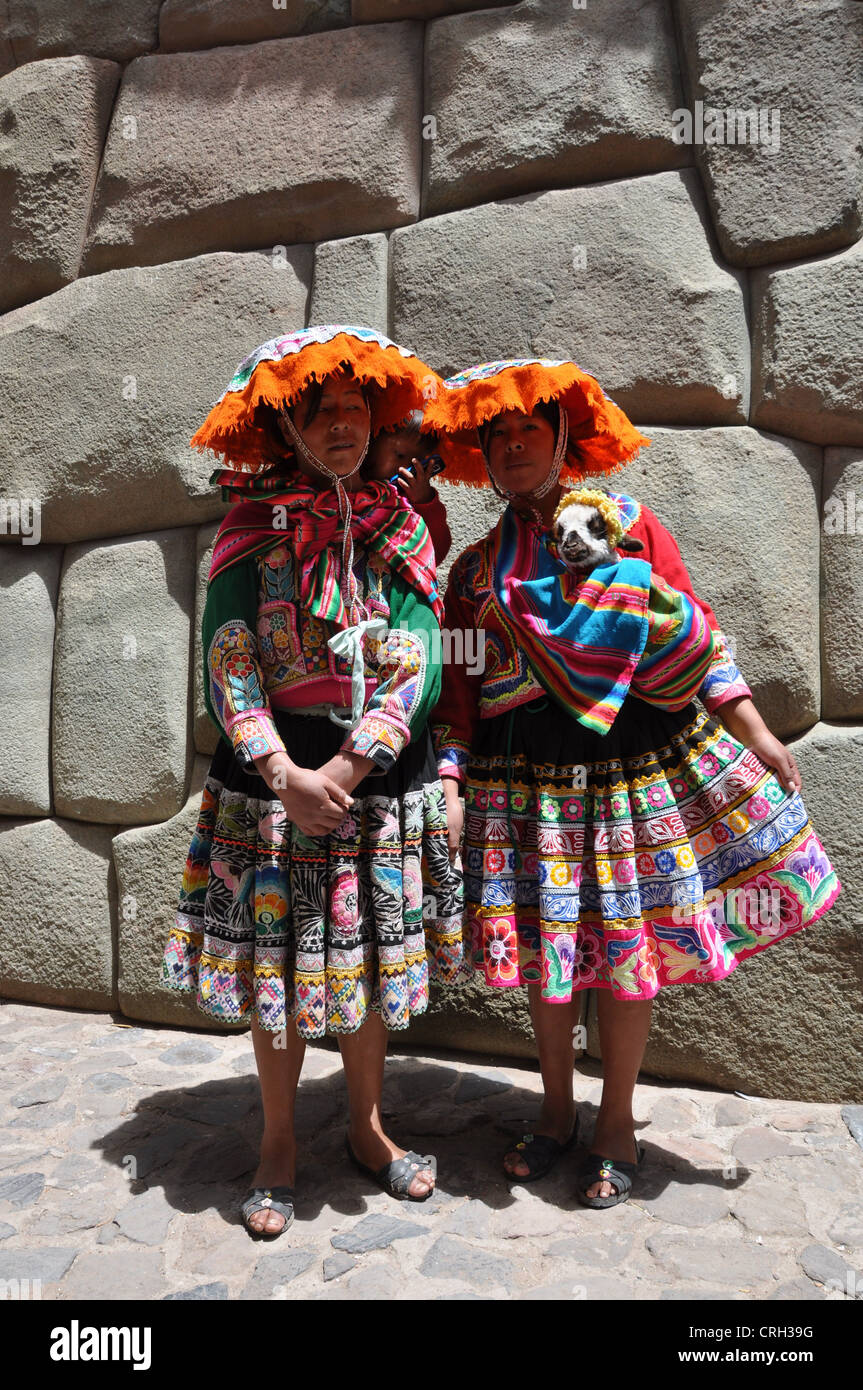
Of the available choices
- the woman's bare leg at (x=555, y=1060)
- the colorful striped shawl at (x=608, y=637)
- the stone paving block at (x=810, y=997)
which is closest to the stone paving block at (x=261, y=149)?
the colorful striped shawl at (x=608, y=637)

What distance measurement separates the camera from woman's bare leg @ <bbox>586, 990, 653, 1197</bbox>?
2053mm

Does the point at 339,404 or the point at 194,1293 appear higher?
the point at 339,404

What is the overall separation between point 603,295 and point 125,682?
5.62ft

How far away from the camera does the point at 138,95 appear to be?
318 cm

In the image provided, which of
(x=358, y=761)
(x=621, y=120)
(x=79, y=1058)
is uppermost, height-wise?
(x=621, y=120)

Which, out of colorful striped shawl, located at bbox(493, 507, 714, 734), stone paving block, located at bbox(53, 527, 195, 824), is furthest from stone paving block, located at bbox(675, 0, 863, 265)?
stone paving block, located at bbox(53, 527, 195, 824)

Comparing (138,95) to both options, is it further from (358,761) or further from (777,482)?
(358,761)

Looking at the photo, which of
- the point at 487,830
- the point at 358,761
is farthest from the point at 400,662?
the point at 487,830

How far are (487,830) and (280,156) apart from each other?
2130 mm

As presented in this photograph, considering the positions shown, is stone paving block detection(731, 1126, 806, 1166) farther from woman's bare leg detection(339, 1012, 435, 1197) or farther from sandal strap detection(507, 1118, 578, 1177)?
woman's bare leg detection(339, 1012, 435, 1197)

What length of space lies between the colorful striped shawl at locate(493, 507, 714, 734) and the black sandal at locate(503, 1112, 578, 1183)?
2.95 feet

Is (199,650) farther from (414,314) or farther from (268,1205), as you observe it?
(268,1205)

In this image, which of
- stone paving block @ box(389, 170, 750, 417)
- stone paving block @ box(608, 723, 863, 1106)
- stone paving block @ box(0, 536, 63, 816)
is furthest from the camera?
stone paving block @ box(0, 536, 63, 816)

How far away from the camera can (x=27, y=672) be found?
3195mm
